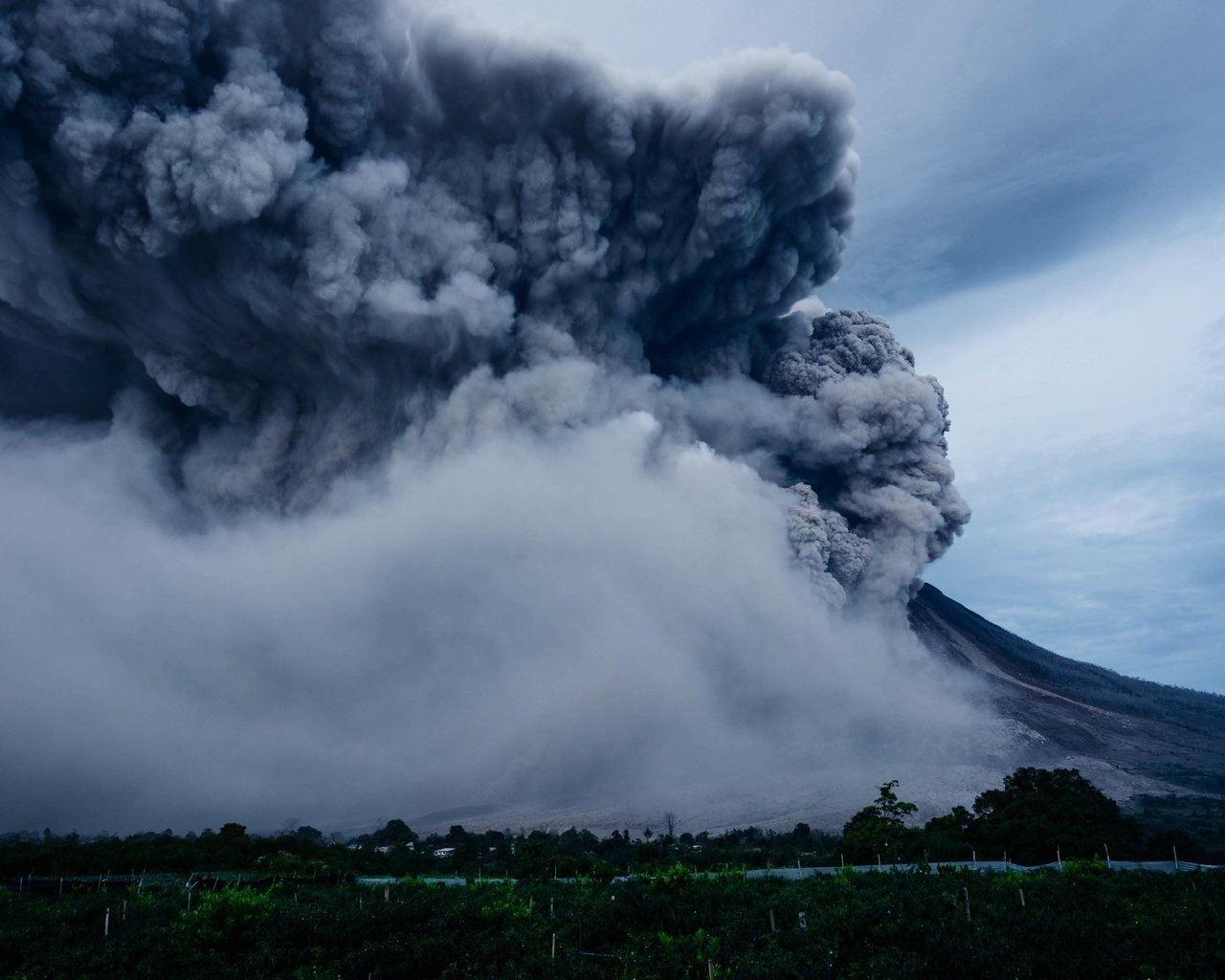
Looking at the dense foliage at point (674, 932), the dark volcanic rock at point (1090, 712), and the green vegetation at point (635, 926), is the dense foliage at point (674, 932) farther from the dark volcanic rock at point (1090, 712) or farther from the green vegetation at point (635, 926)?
the dark volcanic rock at point (1090, 712)

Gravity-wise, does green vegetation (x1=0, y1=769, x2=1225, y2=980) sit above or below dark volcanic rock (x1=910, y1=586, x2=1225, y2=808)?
below

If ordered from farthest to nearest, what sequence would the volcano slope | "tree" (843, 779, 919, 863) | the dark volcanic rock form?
1. the dark volcanic rock
2. the volcano slope
3. "tree" (843, 779, 919, 863)

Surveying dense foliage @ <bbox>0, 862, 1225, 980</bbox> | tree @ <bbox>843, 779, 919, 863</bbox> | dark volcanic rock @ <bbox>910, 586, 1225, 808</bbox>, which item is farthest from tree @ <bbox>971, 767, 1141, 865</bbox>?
dark volcanic rock @ <bbox>910, 586, 1225, 808</bbox>

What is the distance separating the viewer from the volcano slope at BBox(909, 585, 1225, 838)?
42594 millimetres

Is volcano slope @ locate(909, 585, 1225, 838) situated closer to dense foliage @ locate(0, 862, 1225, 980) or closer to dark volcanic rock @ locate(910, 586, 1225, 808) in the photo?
dark volcanic rock @ locate(910, 586, 1225, 808)

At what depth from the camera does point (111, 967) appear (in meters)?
10.1

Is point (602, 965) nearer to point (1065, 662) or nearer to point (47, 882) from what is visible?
point (47, 882)

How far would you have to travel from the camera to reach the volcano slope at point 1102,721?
4259 cm

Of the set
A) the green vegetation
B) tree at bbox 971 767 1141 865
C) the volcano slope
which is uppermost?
the volcano slope

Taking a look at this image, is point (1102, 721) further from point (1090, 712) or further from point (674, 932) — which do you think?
point (674, 932)

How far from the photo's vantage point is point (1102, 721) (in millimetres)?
55594

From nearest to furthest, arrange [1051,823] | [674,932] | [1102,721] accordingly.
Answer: [674,932] → [1051,823] → [1102,721]

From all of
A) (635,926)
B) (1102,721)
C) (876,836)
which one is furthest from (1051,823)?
(1102,721)

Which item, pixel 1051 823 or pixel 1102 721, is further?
pixel 1102 721
